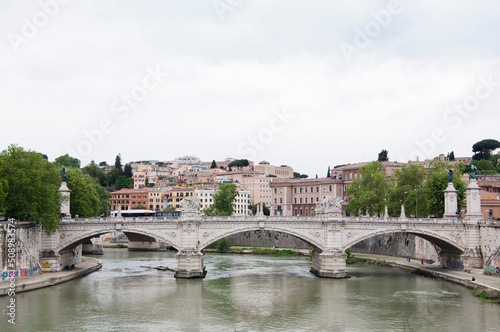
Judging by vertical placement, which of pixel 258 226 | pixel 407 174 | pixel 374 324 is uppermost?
pixel 407 174

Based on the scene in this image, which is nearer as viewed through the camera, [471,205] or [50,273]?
[50,273]

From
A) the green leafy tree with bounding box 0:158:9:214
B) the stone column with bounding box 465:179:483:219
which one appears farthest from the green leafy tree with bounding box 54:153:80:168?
the stone column with bounding box 465:179:483:219

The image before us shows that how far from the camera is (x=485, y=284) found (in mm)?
36875

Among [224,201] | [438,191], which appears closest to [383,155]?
[224,201]

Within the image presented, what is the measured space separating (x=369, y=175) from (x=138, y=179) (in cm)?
8552

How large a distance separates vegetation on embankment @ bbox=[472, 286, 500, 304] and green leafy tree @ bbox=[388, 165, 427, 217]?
72.1ft

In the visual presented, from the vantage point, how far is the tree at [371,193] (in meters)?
63.6

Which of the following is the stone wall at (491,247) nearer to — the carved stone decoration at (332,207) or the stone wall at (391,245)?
the carved stone decoration at (332,207)

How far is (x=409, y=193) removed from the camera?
2325 inches

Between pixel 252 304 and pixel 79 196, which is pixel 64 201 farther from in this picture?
pixel 252 304

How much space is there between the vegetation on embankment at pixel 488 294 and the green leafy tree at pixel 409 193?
22.0m

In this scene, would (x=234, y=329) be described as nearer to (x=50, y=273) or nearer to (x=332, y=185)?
(x=50, y=273)

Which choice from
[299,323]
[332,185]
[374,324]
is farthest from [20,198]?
[332,185]

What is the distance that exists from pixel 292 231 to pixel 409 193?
748 inches
